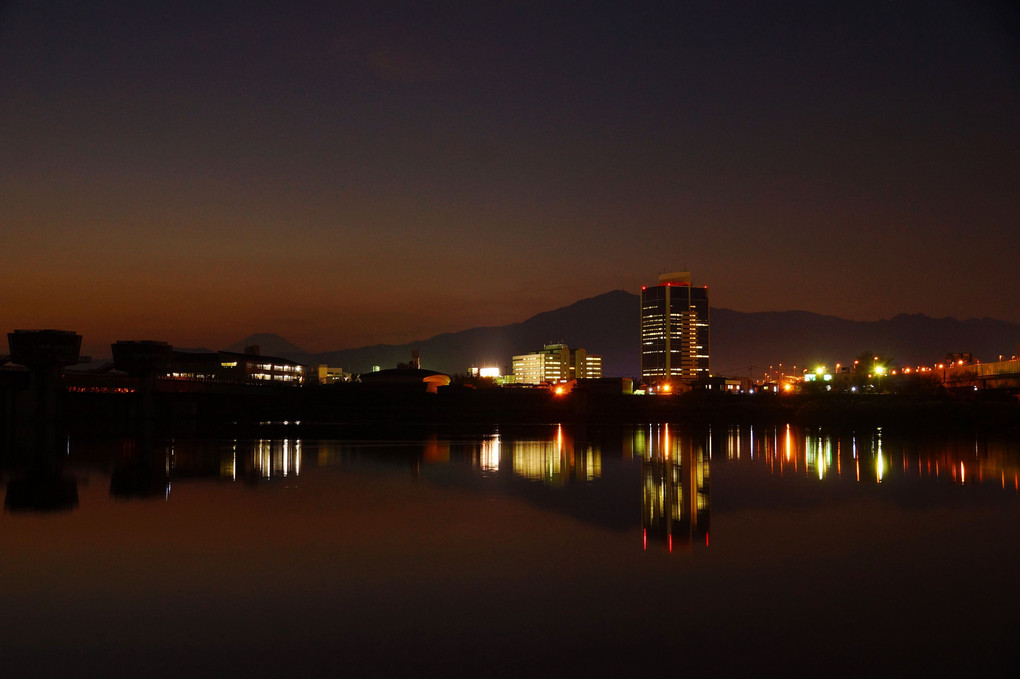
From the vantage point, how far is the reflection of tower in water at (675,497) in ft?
60.7

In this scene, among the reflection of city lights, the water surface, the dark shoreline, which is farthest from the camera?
the dark shoreline

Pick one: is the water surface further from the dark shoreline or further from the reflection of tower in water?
the dark shoreline

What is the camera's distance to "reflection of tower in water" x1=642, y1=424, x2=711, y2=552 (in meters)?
18.5

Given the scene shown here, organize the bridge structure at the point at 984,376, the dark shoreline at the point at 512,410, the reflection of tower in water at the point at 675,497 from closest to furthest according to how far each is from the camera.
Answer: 1. the reflection of tower in water at the point at 675,497
2. the dark shoreline at the point at 512,410
3. the bridge structure at the point at 984,376

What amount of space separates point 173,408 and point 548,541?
77610 millimetres

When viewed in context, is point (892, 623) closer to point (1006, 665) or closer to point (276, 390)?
point (1006, 665)

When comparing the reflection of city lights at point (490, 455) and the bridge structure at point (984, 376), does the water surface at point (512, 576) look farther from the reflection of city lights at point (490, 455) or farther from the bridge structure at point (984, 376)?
the bridge structure at point (984, 376)

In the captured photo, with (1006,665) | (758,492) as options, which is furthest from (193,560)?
(758,492)

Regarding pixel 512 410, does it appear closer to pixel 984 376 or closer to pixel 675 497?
pixel 675 497

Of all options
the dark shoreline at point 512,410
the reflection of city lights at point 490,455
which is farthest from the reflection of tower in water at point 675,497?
the dark shoreline at point 512,410

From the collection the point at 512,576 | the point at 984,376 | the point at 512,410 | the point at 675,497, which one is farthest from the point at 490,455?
the point at 984,376

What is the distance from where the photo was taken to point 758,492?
25781mm

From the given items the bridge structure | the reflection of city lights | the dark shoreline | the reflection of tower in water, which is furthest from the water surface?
the bridge structure

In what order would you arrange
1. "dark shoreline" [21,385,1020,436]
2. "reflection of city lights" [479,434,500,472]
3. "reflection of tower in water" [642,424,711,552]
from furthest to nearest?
"dark shoreline" [21,385,1020,436], "reflection of city lights" [479,434,500,472], "reflection of tower in water" [642,424,711,552]
